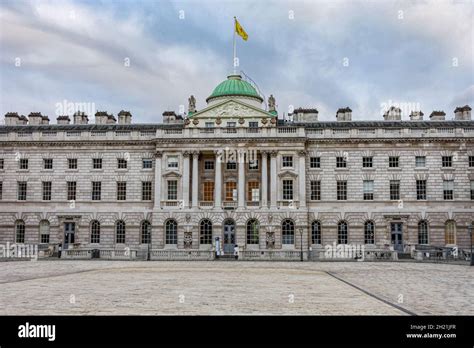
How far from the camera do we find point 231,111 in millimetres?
53438

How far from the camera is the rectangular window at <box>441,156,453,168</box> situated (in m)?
51.2

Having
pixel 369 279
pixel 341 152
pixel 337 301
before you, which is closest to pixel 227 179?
pixel 341 152

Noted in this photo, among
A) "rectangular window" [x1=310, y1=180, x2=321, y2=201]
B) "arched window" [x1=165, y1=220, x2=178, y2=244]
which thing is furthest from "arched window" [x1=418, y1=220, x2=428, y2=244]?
"arched window" [x1=165, y1=220, x2=178, y2=244]

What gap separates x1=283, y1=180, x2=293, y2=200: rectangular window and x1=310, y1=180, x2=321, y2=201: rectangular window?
202 cm

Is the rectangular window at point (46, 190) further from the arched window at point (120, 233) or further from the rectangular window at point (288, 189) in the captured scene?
the rectangular window at point (288, 189)

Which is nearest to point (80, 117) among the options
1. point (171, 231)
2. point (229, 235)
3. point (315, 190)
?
point (171, 231)

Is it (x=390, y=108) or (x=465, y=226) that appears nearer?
(x=465, y=226)

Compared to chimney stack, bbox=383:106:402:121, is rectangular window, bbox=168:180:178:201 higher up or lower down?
lower down

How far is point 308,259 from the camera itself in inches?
1778

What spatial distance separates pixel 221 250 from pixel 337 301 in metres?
32.6

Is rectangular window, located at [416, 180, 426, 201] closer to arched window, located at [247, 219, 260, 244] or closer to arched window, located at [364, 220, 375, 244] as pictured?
arched window, located at [364, 220, 375, 244]

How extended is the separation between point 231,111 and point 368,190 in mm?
15367

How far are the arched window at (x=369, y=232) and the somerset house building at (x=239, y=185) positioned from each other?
0.10 meters
